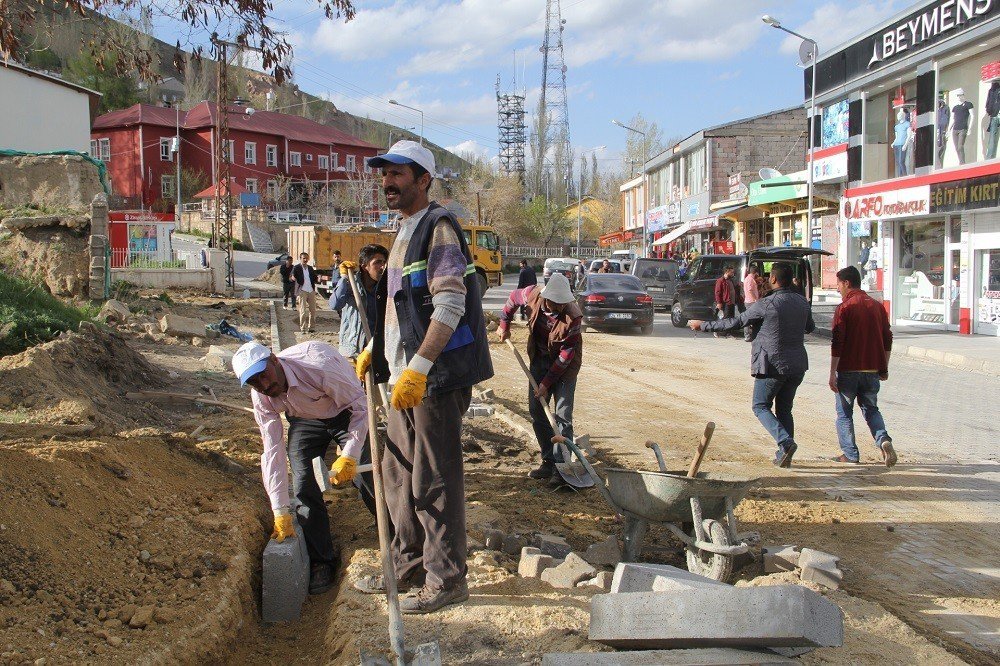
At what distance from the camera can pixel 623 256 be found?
1839 inches

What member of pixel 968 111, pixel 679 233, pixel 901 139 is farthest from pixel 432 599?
pixel 679 233

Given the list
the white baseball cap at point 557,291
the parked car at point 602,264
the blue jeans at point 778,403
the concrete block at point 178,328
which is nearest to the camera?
the white baseball cap at point 557,291

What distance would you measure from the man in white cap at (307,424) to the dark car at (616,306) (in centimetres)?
1618

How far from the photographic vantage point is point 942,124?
71.6 feet

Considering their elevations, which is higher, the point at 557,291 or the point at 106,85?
the point at 106,85

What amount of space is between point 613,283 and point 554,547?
16.9 metres

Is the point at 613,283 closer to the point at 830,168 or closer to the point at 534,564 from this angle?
the point at 830,168

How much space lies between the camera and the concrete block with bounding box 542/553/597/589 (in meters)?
4.47

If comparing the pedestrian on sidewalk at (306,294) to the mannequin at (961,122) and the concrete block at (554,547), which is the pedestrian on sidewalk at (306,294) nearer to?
the concrete block at (554,547)

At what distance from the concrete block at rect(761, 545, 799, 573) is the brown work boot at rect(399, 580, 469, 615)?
1934 millimetres

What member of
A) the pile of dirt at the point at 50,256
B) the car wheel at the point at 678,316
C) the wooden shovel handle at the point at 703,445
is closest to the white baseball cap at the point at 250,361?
Answer: the wooden shovel handle at the point at 703,445

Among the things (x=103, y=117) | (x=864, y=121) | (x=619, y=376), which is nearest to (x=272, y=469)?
(x=619, y=376)

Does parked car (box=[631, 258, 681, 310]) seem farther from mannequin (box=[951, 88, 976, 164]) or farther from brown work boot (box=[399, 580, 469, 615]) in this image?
brown work boot (box=[399, 580, 469, 615])

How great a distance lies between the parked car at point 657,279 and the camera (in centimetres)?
2727
